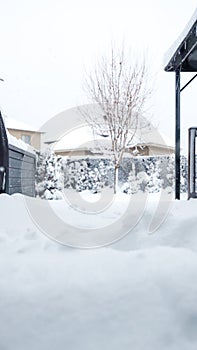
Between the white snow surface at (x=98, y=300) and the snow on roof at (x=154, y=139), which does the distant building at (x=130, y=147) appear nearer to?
the snow on roof at (x=154, y=139)

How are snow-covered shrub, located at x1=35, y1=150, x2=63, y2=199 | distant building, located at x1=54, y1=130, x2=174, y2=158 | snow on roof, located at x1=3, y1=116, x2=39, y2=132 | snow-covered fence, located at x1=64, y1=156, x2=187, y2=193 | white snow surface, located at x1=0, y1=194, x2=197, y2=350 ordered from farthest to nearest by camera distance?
1. snow on roof, located at x1=3, y1=116, x2=39, y2=132
2. distant building, located at x1=54, y1=130, x2=174, y2=158
3. snow-covered fence, located at x1=64, y1=156, x2=187, y2=193
4. snow-covered shrub, located at x1=35, y1=150, x2=63, y2=199
5. white snow surface, located at x1=0, y1=194, x2=197, y2=350

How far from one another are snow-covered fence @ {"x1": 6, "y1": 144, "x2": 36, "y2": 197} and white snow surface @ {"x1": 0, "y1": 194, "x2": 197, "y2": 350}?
3.71 m

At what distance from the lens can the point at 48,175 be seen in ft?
31.7

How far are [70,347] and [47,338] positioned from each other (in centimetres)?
8

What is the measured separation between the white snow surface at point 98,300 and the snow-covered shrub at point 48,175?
310 inches

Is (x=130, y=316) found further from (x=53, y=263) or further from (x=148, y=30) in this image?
(x=148, y=30)

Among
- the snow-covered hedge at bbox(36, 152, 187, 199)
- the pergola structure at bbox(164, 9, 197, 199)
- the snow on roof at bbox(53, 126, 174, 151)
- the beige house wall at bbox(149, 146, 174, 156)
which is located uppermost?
the pergola structure at bbox(164, 9, 197, 199)

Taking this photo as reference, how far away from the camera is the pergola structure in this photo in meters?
3.66

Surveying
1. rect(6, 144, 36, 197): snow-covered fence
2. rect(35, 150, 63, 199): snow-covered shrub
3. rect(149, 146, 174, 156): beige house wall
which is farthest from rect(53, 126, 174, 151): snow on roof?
rect(6, 144, 36, 197): snow-covered fence

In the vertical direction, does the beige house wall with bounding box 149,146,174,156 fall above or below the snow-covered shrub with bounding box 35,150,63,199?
above

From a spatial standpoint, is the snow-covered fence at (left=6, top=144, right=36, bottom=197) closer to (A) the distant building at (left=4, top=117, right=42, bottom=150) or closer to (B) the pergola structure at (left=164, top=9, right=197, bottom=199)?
(B) the pergola structure at (left=164, top=9, right=197, bottom=199)

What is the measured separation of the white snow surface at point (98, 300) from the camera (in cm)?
108

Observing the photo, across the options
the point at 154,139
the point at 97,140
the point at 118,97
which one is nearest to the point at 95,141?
the point at 97,140

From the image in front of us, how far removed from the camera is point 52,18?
9711 millimetres
